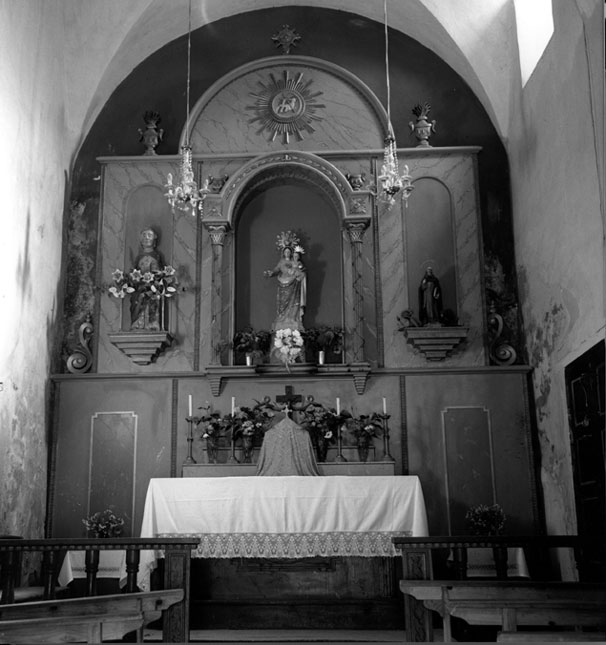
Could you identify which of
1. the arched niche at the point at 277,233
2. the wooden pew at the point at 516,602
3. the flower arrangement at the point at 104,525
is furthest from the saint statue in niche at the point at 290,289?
the wooden pew at the point at 516,602

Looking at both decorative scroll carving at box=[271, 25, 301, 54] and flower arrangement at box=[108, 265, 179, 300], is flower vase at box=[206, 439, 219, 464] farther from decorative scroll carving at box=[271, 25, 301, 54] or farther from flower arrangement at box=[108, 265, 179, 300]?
decorative scroll carving at box=[271, 25, 301, 54]

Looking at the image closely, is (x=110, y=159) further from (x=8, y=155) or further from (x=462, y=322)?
(x=462, y=322)

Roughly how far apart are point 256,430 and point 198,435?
29.2 inches

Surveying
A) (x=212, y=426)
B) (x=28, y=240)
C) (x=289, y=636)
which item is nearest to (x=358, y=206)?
(x=212, y=426)

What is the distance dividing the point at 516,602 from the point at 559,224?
523 cm

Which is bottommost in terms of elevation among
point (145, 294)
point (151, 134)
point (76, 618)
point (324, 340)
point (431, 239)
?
point (76, 618)

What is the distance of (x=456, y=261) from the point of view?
11.3 m

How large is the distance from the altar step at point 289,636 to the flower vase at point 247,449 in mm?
2377

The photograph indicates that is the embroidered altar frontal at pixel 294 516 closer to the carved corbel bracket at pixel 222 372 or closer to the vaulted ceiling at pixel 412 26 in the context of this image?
the carved corbel bracket at pixel 222 372

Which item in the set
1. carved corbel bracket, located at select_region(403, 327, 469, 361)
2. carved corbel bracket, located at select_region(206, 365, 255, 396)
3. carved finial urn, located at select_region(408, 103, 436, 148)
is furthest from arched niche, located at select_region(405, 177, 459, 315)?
carved corbel bracket, located at select_region(206, 365, 255, 396)

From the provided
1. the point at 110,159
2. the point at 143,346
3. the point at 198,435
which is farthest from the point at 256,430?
the point at 110,159

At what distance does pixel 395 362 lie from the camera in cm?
1107

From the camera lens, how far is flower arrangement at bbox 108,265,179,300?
432 inches

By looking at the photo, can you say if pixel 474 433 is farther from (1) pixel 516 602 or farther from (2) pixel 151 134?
(2) pixel 151 134
